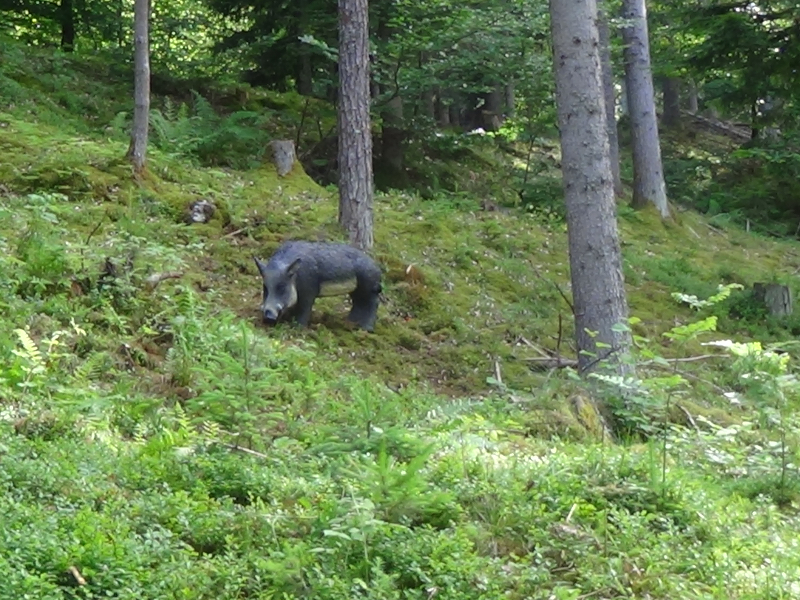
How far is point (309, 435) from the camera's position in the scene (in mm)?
5812

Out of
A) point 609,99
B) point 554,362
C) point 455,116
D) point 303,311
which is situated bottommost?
point 554,362

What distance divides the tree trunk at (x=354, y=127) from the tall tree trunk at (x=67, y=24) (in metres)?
9.37

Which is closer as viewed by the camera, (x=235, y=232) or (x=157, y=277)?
(x=157, y=277)

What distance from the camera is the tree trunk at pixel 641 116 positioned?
1953cm

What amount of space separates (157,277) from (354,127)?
13.1ft

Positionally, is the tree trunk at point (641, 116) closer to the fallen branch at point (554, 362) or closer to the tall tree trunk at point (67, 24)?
the fallen branch at point (554, 362)

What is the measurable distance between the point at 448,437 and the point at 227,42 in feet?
46.6

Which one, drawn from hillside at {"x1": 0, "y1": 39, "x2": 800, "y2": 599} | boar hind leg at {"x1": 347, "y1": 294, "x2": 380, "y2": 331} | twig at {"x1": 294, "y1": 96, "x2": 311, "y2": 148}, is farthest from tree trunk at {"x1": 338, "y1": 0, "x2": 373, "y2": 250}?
twig at {"x1": 294, "y1": 96, "x2": 311, "y2": 148}

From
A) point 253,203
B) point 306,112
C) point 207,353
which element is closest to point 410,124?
point 306,112

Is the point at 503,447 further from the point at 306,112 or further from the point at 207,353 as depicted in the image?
the point at 306,112

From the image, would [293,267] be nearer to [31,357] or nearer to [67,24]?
[31,357]

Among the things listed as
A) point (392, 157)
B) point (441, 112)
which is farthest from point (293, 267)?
point (441, 112)

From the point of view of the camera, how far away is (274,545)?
13.4 feet

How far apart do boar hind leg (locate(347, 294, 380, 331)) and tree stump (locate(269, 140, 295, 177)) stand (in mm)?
4743
